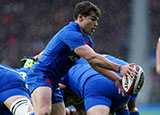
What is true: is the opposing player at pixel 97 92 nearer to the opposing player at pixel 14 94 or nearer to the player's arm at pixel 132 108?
the player's arm at pixel 132 108

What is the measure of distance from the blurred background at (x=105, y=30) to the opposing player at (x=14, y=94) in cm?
706

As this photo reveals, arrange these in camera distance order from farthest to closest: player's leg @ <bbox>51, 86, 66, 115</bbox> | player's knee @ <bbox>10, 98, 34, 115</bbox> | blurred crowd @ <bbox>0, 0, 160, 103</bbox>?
blurred crowd @ <bbox>0, 0, 160, 103</bbox>
player's leg @ <bbox>51, 86, 66, 115</bbox>
player's knee @ <bbox>10, 98, 34, 115</bbox>

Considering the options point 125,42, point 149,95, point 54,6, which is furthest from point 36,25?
point 149,95

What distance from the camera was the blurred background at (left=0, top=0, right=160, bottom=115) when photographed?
12594 millimetres

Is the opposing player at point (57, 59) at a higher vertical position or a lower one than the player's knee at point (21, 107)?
higher

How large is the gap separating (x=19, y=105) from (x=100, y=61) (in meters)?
0.95

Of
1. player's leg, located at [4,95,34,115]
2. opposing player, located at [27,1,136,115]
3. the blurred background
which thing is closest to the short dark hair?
opposing player, located at [27,1,136,115]

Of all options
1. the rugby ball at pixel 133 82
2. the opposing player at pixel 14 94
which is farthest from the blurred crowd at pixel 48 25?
the rugby ball at pixel 133 82

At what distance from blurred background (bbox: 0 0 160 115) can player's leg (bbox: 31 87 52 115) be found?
702 cm

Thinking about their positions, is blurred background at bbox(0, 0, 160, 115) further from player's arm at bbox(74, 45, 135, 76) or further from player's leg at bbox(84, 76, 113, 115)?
player's arm at bbox(74, 45, 135, 76)

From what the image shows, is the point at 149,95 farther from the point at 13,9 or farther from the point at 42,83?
the point at 42,83

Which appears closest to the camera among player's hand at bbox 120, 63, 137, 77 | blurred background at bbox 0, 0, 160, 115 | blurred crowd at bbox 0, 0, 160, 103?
player's hand at bbox 120, 63, 137, 77

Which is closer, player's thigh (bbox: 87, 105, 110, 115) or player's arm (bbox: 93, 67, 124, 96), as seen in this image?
player's arm (bbox: 93, 67, 124, 96)

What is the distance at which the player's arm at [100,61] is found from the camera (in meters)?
4.02
